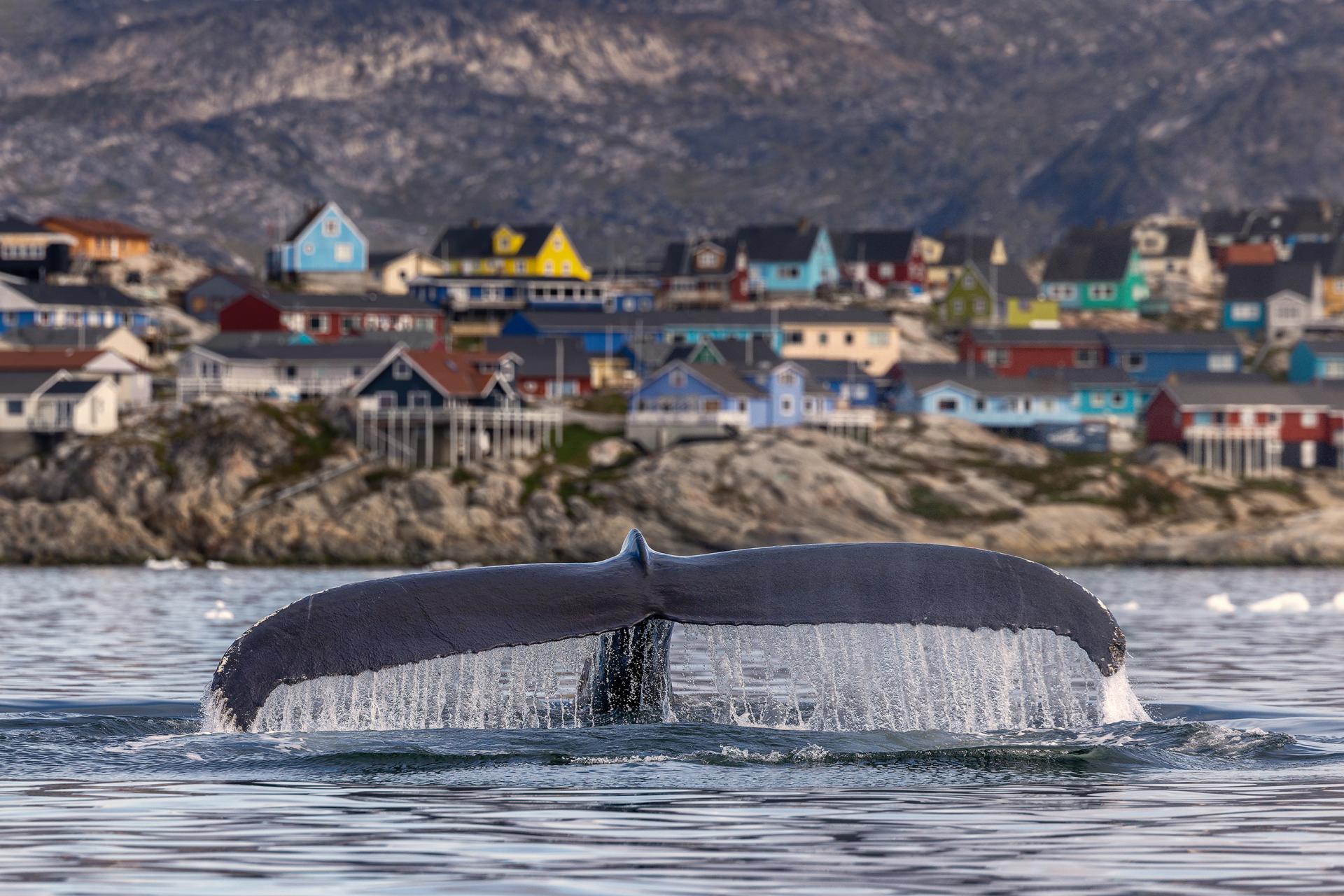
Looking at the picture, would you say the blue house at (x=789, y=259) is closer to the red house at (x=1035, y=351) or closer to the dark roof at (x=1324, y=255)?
the red house at (x=1035, y=351)

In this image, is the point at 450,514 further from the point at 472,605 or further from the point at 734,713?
the point at 472,605

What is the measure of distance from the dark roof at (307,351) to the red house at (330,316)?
7.93 metres

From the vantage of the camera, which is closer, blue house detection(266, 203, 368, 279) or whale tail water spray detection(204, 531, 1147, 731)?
whale tail water spray detection(204, 531, 1147, 731)

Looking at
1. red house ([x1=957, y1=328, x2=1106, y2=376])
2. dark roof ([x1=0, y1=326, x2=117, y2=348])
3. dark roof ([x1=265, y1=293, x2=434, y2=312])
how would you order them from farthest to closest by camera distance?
red house ([x1=957, y1=328, x2=1106, y2=376]) < dark roof ([x1=265, y1=293, x2=434, y2=312]) < dark roof ([x1=0, y1=326, x2=117, y2=348])

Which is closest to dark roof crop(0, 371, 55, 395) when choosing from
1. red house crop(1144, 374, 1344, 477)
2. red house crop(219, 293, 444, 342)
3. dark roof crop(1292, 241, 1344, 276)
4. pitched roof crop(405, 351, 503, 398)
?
pitched roof crop(405, 351, 503, 398)

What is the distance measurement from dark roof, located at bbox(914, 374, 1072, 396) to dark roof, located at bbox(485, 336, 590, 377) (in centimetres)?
2076

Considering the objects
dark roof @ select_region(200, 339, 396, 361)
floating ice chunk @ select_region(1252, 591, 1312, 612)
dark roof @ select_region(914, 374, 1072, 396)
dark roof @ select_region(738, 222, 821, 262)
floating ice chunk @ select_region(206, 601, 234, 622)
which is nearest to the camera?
floating ice chunk @ select_region(206, 601, 234, 622)

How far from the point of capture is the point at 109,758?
944 inches

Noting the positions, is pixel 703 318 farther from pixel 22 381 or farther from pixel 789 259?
pixel 22 381

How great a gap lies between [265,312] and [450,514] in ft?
154

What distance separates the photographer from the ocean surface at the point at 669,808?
16.6 m

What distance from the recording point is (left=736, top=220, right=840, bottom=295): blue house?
17638 centimetres

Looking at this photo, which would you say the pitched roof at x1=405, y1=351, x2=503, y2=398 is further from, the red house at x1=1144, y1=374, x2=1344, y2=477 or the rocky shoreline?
the red house at x1=1144, y1=374, x2=1344, y2=477

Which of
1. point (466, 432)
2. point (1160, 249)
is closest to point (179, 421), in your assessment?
point (466, 432)
